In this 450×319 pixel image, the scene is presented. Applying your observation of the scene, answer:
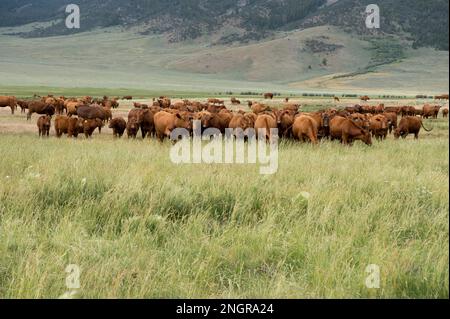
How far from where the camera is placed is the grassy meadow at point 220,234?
4.18 meters

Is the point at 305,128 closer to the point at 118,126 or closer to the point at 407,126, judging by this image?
the point at 407,126

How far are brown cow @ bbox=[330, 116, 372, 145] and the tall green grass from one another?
853 cm

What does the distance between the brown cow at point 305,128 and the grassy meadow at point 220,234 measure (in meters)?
8.02

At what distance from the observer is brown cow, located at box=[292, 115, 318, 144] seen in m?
16.6

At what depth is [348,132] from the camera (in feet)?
56.0

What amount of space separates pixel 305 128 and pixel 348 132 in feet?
4.99

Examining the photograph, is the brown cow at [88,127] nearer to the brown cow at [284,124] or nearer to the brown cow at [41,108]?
the brown cow at [284,124]

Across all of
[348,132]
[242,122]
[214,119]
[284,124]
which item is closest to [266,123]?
[284,124]

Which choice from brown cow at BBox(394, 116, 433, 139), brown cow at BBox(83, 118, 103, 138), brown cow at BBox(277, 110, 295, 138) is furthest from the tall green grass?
brown cow at BBox(394, 116, 433, 139)

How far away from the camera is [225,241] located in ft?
17.2

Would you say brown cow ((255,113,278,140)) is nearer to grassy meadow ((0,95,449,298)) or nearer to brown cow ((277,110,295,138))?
brown cow ((277,110,295,138))
